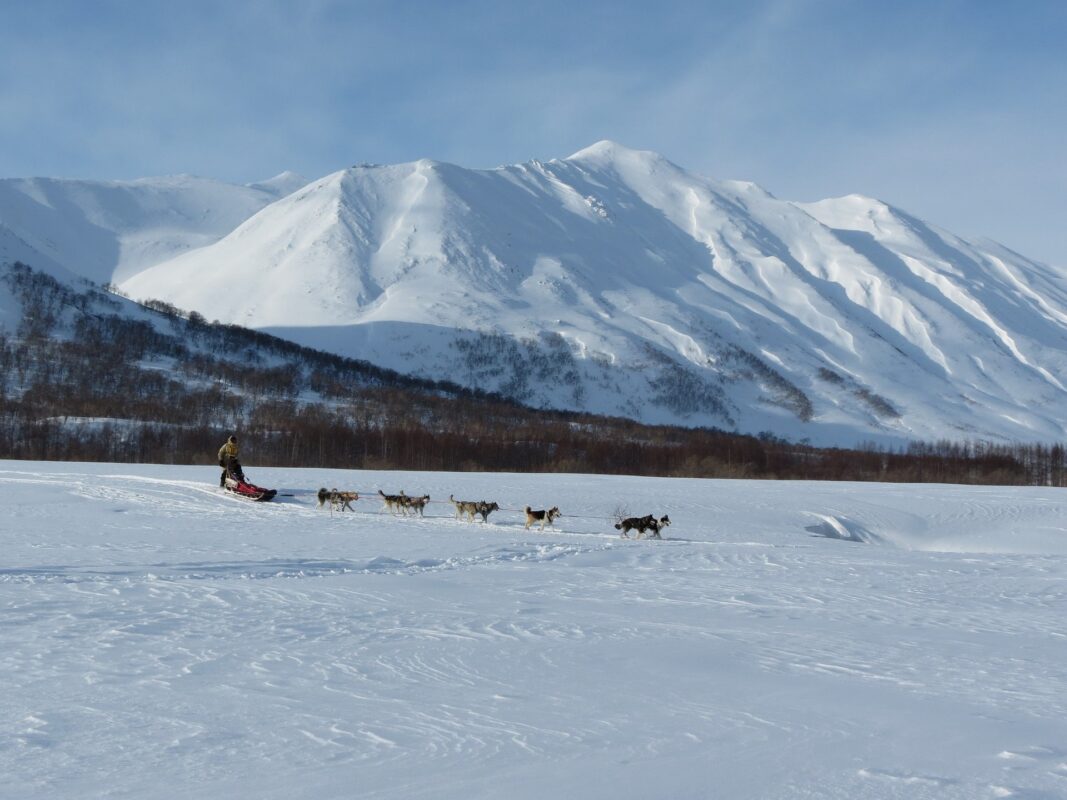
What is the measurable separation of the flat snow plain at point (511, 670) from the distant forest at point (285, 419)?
52.5 meters

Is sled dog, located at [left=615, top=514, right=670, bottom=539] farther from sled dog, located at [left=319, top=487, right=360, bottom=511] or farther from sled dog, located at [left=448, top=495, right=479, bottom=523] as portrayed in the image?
sled dog, located at [left=319, top=487, right=360, bottom=511]

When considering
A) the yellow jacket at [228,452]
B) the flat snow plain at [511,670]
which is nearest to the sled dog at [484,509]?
the flat snow plain at [511,670]

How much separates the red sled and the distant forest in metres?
39.9

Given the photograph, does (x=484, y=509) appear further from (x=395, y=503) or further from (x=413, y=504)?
(x=395, y=503)

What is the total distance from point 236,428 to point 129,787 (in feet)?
299

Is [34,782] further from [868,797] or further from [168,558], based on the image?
[168,558]

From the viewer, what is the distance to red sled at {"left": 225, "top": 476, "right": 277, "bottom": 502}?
89.6 ft

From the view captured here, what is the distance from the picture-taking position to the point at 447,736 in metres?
6.75

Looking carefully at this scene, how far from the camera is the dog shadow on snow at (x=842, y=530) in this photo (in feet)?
108

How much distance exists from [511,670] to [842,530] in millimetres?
26929

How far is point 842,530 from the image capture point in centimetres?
3334

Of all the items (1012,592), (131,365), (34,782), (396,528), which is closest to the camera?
(34,782)

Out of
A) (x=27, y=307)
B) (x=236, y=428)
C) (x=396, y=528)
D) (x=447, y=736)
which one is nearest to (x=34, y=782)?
(x=447, y=736)

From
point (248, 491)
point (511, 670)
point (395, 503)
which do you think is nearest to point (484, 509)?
point (395, 503)
